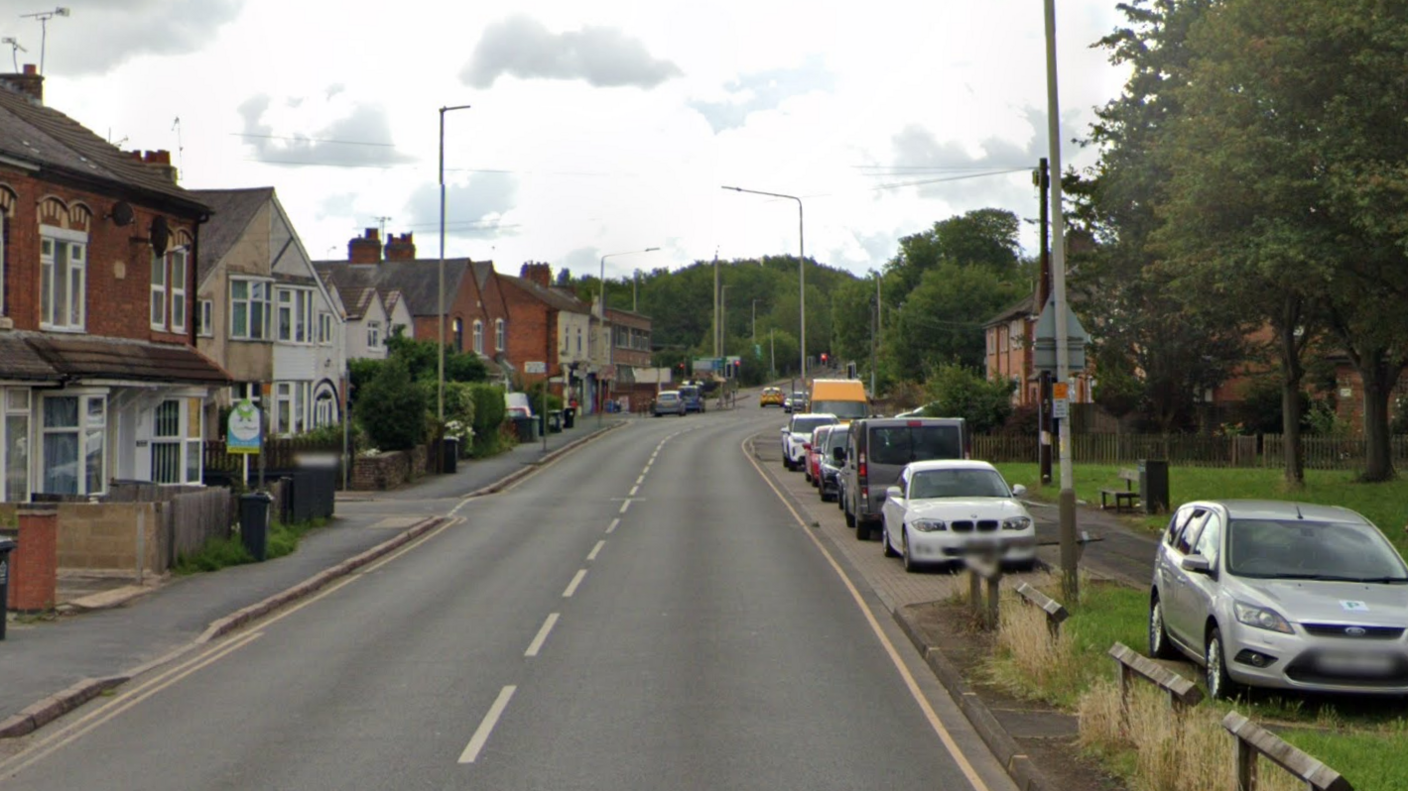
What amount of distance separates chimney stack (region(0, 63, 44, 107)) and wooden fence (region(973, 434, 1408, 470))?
30789 millimetres

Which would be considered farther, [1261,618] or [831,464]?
[831,464]

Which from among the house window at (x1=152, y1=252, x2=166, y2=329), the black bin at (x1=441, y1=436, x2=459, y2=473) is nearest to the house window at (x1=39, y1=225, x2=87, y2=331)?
the house window at (x1=152, y1=252, x2=166, y2=329)

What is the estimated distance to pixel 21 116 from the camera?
2775 cm

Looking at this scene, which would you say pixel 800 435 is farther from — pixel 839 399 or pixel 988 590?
pixel 988 590

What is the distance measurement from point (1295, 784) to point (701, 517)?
2390 centimetres

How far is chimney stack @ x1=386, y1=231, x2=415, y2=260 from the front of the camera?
3022 inches

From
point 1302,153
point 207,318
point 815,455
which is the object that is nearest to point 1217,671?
point 1302,153

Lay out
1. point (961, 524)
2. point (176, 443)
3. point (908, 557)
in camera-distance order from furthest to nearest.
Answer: point (176, 443) < point (908, 557) < point (961, 524)

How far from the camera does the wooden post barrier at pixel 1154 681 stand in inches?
319

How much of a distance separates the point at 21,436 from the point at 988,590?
56.4 feet

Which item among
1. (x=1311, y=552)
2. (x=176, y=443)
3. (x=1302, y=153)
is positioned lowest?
(x=1311, y=552)

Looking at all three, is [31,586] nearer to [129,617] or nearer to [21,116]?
[129,617]

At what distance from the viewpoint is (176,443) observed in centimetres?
2997

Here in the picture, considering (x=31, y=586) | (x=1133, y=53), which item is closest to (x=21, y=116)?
(x=31, y=586)
